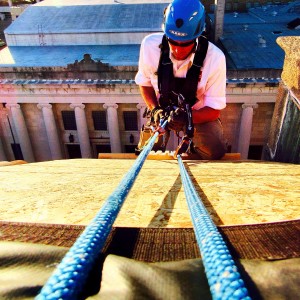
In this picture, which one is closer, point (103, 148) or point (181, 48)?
point (181, 48)

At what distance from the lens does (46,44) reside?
25.8 meters

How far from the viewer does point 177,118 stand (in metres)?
6.00

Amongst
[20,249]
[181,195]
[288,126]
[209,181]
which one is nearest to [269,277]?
[20,249]

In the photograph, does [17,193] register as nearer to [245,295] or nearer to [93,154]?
[245,295]

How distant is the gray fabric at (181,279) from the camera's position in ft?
5.01

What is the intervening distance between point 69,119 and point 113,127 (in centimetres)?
392

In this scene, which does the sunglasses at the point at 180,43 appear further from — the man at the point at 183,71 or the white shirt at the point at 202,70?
the white shirt at the point at 202,70

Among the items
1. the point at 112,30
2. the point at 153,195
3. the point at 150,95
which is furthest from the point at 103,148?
the point at 153,195

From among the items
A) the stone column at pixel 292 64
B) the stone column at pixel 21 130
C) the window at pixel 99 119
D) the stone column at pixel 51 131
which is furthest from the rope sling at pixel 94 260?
the stone column at pixel 21 130

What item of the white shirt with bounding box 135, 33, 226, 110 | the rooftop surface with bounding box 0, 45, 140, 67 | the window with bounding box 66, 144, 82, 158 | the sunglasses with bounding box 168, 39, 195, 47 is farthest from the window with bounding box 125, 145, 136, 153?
the sunglasses with bounding box 168, 39, 195, 47

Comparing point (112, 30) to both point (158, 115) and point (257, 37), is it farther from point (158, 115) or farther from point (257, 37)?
point (158, 115)

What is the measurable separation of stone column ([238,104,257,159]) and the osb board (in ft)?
56.4

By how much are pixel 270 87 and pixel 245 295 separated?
2101 cm

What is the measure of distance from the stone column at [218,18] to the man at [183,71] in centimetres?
2020
